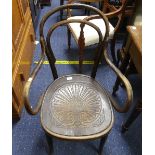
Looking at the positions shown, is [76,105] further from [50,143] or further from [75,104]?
[50,143]

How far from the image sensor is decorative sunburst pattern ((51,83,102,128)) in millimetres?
1032

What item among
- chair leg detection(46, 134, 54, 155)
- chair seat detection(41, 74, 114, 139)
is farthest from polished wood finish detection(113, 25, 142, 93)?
chair leg detection(46, 134, 54, 155)

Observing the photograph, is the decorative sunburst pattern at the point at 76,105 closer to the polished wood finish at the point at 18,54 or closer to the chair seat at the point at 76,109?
the chair seat at the point at 76,109

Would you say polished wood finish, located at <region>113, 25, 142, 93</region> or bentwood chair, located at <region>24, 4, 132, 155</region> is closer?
bentwood chair, located at <region>24, 4, 132, 155</region>

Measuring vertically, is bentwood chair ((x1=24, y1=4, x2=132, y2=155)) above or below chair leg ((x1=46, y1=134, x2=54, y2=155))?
above

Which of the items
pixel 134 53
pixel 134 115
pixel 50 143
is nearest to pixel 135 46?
pixel 134 53

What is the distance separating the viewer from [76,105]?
1.10m

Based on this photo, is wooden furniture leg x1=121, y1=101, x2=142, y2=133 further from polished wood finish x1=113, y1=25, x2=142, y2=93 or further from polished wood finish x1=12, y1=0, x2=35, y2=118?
polished wood finish x1=12, y1=0, x2=35, y2=118

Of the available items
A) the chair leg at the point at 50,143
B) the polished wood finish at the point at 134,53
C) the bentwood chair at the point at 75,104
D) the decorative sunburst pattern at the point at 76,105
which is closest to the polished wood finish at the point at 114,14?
the polished wood finish at the point at 134,53

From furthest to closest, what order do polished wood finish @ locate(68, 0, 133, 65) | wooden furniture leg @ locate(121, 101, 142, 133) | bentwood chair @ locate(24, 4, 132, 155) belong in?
1. polished wood finish @ locate(68, 0, 133, 65)
2. wooden furniture leg @ locate(121, 101, 142, 133)
3. bentwood chair @ locate(24, 4, 132, 155)

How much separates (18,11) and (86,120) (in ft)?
3.36

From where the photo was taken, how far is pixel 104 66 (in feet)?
→ 6.36

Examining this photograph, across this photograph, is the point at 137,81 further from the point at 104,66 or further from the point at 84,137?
the point at 84,137
